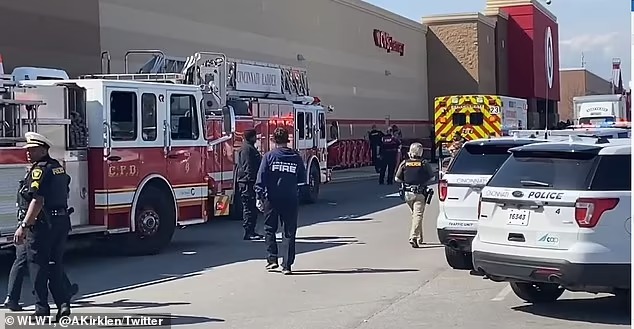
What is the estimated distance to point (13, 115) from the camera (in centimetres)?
1225

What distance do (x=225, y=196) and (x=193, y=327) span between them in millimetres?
8107

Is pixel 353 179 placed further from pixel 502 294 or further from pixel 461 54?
pixel 502 294

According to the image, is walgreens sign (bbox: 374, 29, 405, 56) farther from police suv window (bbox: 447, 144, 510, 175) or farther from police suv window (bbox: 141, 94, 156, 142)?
police suv window (bbox: 447, 144, 510, 175)

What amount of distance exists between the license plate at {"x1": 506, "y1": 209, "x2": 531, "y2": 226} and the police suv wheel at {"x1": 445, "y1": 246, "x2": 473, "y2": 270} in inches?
133

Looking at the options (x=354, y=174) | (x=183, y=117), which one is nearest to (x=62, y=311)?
(x=183, y=117)

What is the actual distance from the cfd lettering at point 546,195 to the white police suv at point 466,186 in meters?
2.72

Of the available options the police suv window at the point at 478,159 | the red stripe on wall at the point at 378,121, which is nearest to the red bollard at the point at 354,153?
the red stripe on wall at the point at 378,121

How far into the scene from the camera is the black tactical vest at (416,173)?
48.4ft

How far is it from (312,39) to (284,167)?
30.3 meters

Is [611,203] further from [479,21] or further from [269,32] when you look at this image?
[479,21]

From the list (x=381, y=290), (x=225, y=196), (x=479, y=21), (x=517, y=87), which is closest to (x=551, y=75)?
(x=517, y=87)

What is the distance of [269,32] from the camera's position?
3766 cm

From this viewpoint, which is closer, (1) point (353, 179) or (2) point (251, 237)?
(2) point (251, 237)

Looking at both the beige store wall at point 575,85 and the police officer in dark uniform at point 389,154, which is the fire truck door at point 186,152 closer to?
the police officer in dark uniform at point 389,154
